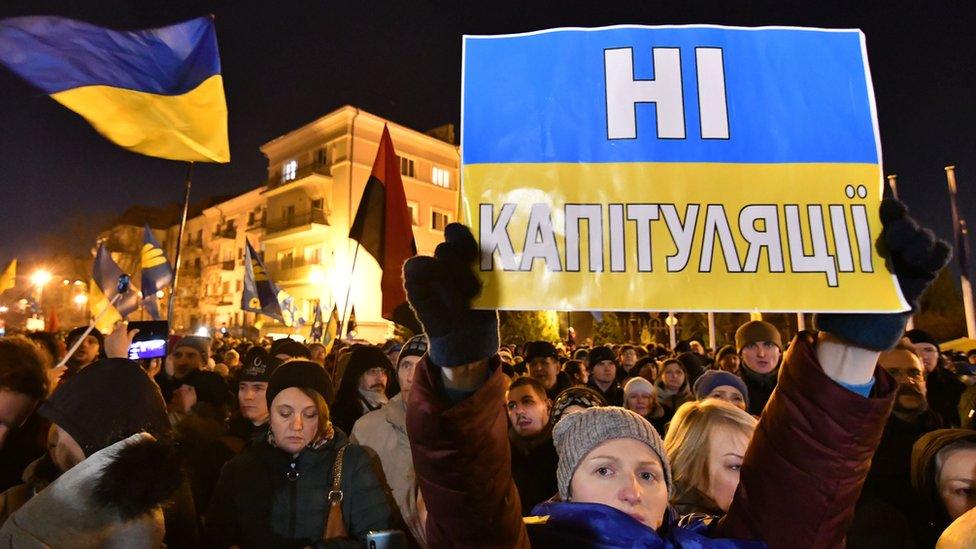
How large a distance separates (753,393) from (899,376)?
1.42 metres

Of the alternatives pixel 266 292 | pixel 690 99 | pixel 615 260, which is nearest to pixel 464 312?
pixel 615 260

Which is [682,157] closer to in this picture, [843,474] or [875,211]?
[875,211]

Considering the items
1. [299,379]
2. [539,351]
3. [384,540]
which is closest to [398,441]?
[299,379]

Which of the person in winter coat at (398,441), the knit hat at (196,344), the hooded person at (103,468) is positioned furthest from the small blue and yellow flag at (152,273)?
the hooded person at (103,468)

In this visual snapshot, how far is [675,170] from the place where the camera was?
1586 mm

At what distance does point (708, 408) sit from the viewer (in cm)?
281

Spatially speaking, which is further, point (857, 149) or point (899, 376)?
point (899, 376)

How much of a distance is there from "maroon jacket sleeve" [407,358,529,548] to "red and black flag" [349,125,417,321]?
3695 millimetres

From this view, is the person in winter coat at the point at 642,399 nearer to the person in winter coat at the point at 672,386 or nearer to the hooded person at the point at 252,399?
the person in winter coat at the point at 672,386

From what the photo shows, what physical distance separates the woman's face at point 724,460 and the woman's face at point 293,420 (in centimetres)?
201

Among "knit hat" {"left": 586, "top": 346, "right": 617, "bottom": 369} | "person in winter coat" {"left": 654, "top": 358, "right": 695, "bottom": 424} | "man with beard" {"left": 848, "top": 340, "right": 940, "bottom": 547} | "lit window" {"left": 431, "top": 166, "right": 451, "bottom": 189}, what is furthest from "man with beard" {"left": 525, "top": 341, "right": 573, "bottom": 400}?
"lit window" {"left": 431, "top": 166, "right": 451, "bottom": 189}

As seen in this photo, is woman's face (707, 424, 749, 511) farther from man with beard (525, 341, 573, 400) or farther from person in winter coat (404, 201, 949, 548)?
man with beard (525, 341, 573, 400)

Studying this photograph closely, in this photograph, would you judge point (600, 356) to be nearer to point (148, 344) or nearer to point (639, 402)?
point (639, 402)

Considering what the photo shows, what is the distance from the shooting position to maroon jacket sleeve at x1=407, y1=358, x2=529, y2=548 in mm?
1417
